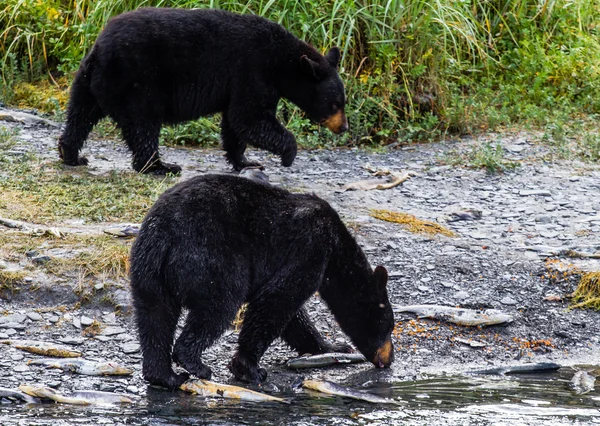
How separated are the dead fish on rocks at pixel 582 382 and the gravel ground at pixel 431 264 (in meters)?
0.38

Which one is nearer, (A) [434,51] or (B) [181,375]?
(B) [181,375]

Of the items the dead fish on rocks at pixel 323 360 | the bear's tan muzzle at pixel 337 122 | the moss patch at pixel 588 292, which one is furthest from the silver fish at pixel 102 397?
the bear's tan muzzle at pixel 337 122

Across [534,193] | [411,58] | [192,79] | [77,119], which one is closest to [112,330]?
[192,79]

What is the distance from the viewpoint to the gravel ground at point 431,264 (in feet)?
20.8

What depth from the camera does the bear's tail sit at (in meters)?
9.32

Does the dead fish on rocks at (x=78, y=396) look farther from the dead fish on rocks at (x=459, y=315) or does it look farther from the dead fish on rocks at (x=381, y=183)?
the dead fish on rocks at (x=381, y=183)

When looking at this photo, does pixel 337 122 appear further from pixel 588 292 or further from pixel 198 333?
pixel 198 333

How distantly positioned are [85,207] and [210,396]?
126 inches

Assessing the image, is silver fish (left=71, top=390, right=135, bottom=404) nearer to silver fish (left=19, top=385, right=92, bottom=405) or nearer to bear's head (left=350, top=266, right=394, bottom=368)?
silver fish (left=19, top=385, right=92, bottom=405)

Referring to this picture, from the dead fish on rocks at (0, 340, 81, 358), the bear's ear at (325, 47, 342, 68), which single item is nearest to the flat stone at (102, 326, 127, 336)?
the dead fish on rocks at (0, 340, 81, 358)

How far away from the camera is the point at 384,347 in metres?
6.27

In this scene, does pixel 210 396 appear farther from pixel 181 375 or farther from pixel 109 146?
pixel 109 146

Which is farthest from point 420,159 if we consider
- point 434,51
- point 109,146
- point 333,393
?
point 333,393

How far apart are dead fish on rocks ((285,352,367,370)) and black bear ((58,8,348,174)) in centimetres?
340
